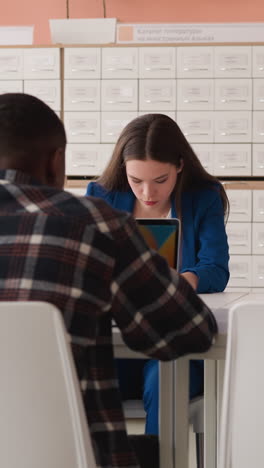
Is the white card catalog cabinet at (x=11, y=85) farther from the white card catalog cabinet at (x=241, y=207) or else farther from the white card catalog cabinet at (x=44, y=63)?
the white card catalog cabinet at (x=241, y=207)

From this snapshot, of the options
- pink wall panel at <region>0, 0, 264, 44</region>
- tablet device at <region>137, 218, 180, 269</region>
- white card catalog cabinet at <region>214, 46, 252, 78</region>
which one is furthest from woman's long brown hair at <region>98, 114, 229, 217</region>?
pink wall panel at <region>0, 0, 264, 44</region>

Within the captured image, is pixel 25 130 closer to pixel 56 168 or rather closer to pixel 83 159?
pixel 56 168

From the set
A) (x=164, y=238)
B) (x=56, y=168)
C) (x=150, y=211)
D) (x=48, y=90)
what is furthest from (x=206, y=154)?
(x=56, y=168)

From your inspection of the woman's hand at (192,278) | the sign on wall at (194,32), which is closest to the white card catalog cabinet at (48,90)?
the sign on wall at (194,32)

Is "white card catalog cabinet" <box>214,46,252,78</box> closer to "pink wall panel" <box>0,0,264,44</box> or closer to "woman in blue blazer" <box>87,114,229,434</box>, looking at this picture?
"pink wall panel" <box>0,0,264,44</box>

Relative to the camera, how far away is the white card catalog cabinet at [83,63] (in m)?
5.38

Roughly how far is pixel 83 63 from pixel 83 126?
0.43 m

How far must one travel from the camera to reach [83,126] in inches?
212

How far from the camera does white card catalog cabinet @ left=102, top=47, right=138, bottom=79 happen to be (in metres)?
5.37

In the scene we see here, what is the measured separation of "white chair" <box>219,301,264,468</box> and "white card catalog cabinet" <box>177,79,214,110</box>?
4.36m

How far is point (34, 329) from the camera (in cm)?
98

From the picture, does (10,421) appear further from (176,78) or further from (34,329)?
(176,78)

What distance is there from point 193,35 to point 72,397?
5.02 metres

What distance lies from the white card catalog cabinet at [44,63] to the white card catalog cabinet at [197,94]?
85 centimetres
